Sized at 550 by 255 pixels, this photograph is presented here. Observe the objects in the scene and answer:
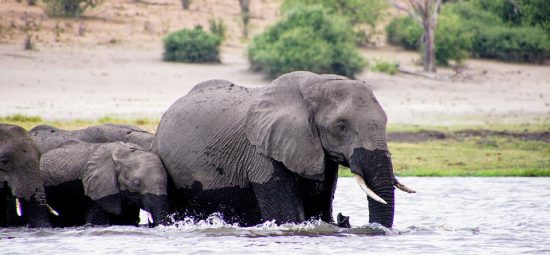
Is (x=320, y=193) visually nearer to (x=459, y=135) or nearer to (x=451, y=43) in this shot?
(x=459, y=135)

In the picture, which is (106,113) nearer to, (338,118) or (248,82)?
(248,82)

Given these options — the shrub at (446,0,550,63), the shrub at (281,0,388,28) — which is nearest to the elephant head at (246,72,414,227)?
the shrub at (446,0,550,63)

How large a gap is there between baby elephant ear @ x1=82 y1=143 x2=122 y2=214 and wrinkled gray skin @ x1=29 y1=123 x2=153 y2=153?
1.14 m

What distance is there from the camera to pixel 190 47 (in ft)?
104

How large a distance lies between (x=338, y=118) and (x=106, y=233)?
299cm

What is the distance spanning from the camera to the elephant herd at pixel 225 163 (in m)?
11.5

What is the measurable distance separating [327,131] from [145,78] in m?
17.8

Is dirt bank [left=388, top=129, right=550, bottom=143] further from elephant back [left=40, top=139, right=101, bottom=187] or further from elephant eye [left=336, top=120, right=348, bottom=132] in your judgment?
elephant eye [left=336, top=120, right=348, bottom=132]

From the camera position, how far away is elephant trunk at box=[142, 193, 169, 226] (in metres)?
12.6

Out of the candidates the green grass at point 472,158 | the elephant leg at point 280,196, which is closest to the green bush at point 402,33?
the green grass at point 472,158

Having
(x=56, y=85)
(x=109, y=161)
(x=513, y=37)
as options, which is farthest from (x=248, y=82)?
(x=109, y=161)

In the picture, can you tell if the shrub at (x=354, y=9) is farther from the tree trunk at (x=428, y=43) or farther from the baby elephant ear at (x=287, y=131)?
the baby elephant ear at (x=287, y=131)

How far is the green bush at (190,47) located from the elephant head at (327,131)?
64.3 ft

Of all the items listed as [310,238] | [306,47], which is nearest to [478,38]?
[306,47]
